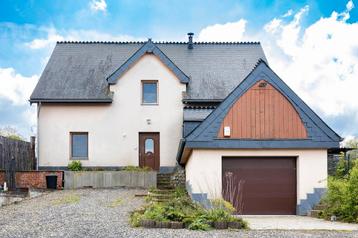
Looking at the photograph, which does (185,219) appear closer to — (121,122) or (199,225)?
(199,225)

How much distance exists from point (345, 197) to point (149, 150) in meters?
13.2

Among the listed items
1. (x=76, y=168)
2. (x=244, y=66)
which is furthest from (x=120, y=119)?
(x=244, y=66)

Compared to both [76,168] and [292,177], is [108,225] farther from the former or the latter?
[76,168]

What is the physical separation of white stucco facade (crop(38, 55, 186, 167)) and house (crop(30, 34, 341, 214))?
50 mm

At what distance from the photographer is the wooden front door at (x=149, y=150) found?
87.0 feet

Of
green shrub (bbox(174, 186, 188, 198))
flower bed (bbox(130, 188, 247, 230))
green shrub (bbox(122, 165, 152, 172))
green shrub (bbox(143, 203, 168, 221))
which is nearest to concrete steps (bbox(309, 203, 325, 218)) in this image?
flower bed (bbox(130, 188, 247, 230))

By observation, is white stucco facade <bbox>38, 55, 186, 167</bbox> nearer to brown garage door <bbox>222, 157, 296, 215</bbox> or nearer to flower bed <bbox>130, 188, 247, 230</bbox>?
brown garage door <bbox>222, 157, 296, 215</bbox>

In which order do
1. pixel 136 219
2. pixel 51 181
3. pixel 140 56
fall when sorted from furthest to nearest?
pixel 140 56 < pixel 51 181 < pixel 136 219

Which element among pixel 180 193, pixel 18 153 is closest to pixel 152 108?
pixel 18 153

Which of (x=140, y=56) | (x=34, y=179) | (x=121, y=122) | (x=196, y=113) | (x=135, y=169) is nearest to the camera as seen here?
(x=34, y=179)

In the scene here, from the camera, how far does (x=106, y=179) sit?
24031mm

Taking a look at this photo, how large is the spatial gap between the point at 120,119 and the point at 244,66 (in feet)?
24.2

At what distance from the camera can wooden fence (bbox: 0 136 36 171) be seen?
79.3 ft

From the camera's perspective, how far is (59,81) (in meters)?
27.0
